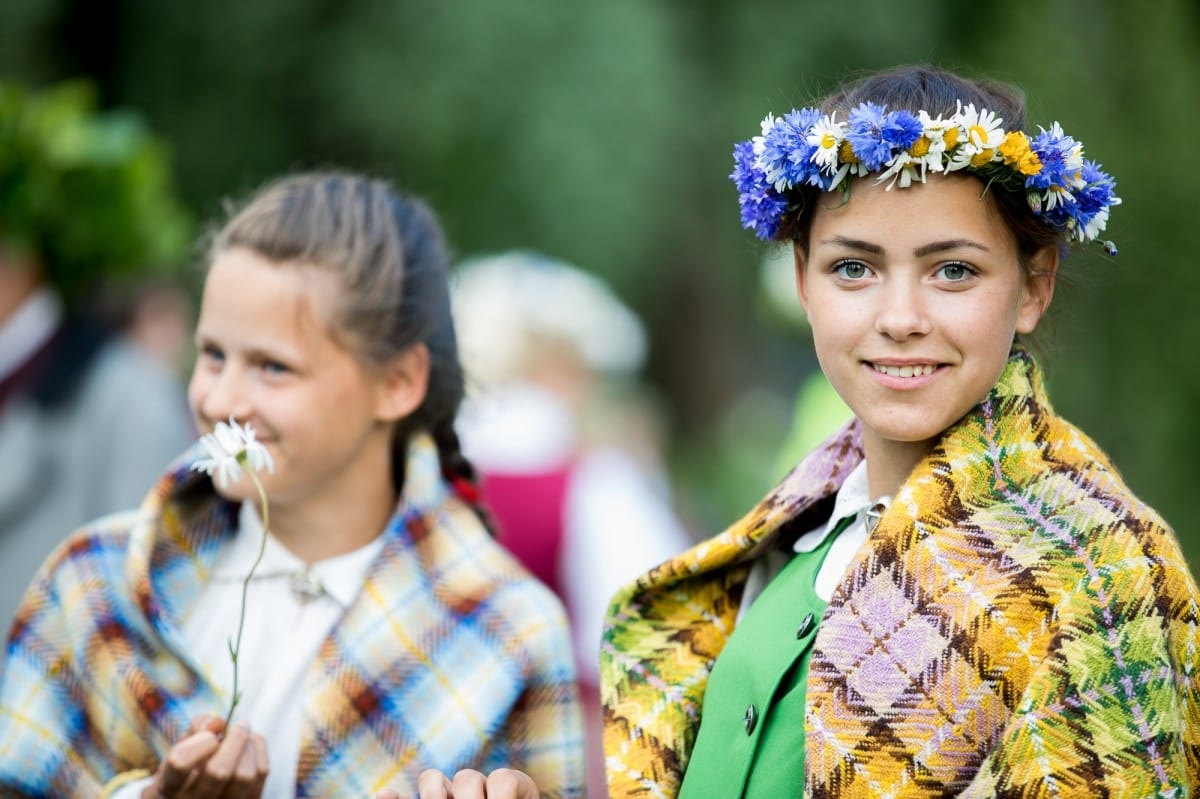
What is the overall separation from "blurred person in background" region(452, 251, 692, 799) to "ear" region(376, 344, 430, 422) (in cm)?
145

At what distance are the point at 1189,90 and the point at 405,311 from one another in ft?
20.1

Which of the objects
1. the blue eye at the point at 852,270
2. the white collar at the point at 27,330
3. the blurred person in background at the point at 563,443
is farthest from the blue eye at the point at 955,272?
the white collar at the point at 27,330

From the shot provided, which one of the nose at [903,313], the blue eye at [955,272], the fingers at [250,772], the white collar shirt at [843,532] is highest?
the blue eye at [955,272]

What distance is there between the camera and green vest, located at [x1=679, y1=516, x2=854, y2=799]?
7.38 feet

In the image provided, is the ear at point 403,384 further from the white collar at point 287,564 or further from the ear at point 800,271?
the ear at point 800,271

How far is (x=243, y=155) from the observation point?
37.2 feet

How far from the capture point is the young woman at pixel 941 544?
198cm

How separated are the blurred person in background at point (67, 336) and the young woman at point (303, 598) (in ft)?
4.71

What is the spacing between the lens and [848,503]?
95.3 inches

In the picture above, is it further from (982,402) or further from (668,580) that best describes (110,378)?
(982,402)

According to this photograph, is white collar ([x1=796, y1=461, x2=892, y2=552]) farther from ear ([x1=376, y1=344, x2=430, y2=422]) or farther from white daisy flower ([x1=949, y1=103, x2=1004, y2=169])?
ear ([x1=376, y1=344, x2=430, y2=422])

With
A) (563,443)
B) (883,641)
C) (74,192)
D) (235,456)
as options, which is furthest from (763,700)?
(563,443)

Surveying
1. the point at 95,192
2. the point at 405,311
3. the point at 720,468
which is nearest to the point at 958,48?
the point at 720,468

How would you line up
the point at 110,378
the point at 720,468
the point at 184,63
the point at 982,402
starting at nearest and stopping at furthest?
the point at 982,402 → the point at 110,378 → the point at 184,63 → the point at 720,468
